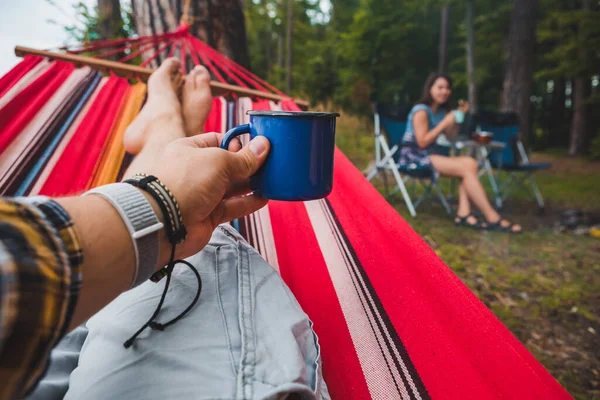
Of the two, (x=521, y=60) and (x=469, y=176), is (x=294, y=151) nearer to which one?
(x=469, y=176)

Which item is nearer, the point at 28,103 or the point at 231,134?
the point at 231,134

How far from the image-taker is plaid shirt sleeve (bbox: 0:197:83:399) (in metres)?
0.29

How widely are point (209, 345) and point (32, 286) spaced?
0.24m

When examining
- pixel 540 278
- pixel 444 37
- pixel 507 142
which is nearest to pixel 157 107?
pixel 540 278

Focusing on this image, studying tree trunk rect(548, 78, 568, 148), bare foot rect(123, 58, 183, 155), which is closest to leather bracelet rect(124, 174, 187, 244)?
bare foot rect(123, 58, 183, 155)

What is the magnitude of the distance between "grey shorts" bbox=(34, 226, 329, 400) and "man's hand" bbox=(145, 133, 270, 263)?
2.8 inches

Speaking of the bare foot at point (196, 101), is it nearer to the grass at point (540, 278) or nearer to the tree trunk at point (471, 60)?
the grass at point (540, 278)

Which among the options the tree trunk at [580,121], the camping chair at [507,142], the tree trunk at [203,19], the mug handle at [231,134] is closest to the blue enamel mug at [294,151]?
the mug handle at [231,134]

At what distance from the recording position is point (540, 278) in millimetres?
2104

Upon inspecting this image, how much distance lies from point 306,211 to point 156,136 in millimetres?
449

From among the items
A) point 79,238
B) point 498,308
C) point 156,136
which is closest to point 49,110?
point 156,136

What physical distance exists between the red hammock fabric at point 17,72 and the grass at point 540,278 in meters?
2.06

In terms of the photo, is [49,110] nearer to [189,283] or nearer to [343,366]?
[189,283]

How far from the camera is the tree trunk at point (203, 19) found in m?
2.07
